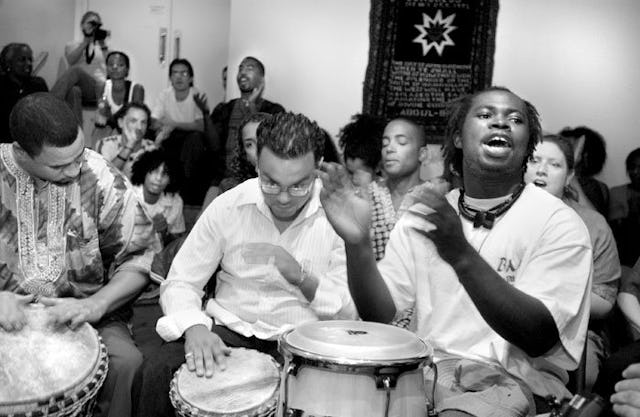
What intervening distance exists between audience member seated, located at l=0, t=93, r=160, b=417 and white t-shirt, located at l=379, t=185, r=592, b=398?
1.10 metres

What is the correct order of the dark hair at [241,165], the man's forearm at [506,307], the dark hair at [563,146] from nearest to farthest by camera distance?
the man's forearm at [506,307] < the dark hair at [563,146] < the dark hair at [241,165]

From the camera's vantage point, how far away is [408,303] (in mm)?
2682

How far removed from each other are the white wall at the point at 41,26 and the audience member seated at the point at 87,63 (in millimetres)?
505

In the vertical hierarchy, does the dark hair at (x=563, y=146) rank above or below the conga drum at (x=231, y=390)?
above

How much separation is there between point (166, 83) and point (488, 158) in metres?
7.50

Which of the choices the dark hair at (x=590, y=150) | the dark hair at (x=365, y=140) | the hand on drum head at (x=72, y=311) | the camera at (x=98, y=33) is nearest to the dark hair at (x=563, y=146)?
the dark hair at (x=365, y=140)

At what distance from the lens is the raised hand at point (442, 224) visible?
2066 millimetres

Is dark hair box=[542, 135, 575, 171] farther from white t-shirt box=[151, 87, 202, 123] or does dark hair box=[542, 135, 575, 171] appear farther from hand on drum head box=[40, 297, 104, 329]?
white t-shirt box=[151, 87, 202, 123]

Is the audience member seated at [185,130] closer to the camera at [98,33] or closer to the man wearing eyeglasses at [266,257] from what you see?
the camera at [98,33]

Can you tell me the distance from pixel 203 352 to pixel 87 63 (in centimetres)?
706

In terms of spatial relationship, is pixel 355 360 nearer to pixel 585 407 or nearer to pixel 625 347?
pixel 585 407

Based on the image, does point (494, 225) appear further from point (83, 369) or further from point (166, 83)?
point (166, 83)

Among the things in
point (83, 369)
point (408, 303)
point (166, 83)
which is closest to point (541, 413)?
point (408, 303)

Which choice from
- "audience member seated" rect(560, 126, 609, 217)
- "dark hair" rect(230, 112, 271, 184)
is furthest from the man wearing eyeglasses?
"audience member seated" rect(560, 126, 609, 217)
